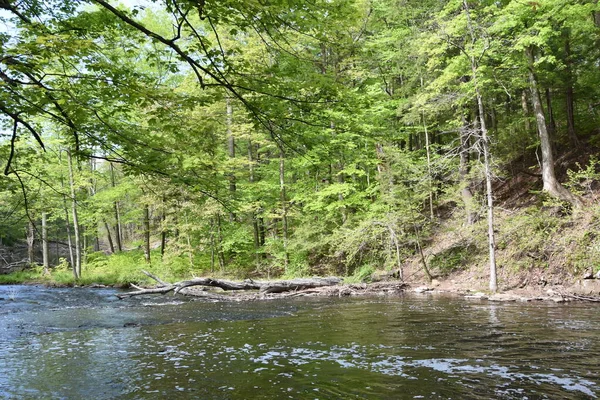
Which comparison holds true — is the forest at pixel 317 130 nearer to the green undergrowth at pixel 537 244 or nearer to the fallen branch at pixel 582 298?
the green undergrowth at pixel 537 244

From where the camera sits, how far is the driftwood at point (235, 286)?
14477 mm

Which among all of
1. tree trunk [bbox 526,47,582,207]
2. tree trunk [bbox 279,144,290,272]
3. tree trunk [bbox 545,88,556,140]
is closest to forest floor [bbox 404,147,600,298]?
tree trunk [bbox 526,47,582,207]

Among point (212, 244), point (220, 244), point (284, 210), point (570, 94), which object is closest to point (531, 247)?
point (570, 94)

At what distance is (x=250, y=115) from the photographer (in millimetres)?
4789

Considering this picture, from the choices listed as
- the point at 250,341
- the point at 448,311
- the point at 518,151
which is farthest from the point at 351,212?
the point at 250,341

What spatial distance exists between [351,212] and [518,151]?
8.83 metres

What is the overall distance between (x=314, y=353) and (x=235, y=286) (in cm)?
902

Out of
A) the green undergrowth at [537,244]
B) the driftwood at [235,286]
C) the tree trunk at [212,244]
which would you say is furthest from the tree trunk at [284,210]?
the green undergrowth at [537,244]

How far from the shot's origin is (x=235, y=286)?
15.3 meters

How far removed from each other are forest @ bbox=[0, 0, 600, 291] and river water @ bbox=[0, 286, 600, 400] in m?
2.37

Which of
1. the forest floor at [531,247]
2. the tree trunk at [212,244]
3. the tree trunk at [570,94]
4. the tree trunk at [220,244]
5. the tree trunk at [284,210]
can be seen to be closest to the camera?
the forest floor at [531,247]

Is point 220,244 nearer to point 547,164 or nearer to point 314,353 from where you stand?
point 547,164

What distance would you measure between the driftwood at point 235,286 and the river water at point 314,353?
8.45ft

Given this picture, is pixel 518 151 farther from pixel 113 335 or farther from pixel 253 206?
pixel 113 335
